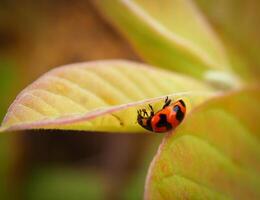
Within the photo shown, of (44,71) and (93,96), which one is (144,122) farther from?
(44,71)

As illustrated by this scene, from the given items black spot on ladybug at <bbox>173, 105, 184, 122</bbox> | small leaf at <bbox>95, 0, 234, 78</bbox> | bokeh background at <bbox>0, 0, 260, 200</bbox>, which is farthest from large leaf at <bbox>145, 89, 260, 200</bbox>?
bokeh background at <bbox>0, 0, 260, 200</bbox>

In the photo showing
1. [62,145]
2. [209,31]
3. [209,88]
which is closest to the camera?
[209,88]

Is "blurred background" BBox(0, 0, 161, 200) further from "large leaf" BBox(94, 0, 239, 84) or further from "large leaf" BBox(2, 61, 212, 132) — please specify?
"large leaf" BBox(2, 61, 212, 132)

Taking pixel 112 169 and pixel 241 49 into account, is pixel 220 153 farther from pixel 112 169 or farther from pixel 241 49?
pixel 112 169

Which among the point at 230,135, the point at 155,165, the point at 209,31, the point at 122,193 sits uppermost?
the point at 209,31

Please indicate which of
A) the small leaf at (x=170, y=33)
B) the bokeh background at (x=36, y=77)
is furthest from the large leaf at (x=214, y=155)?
the bokeh background at (x=36, y=77)

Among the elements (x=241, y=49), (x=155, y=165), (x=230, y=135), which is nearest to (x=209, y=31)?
(x=241, y=49)

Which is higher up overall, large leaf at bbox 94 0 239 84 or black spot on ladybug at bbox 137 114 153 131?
large leaf at bbox 94 0 239 84
